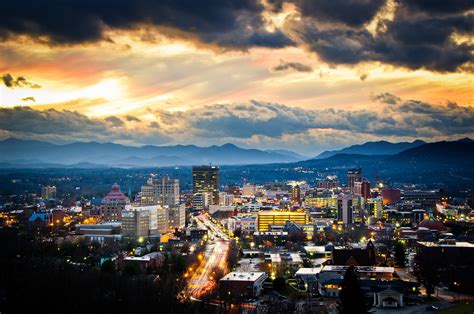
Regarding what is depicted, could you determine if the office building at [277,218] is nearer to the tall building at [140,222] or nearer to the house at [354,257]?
the tall building at [140,222]

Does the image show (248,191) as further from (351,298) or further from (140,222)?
(351,298)

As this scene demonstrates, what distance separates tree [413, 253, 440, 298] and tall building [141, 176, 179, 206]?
131 ft

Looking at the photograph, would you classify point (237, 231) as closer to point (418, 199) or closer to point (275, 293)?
point (275, 293)

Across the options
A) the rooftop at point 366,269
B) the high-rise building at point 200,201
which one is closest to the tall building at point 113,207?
the high-rise building at point 200,201

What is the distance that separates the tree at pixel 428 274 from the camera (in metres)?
28.6

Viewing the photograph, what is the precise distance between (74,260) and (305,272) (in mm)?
13036

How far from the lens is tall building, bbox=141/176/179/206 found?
69.4m

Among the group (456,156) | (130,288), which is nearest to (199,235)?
(130,288)

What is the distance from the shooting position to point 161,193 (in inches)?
2771

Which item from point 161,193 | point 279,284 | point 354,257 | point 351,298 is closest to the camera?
point 351,298

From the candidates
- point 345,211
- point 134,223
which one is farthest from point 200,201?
point 134,223

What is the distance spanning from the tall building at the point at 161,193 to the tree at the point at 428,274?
131 ft

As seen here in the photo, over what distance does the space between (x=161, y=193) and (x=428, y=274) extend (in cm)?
4514

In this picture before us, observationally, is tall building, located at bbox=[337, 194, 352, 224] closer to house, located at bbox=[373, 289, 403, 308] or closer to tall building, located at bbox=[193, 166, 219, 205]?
tall building, located at bbox=[193, 166, 219, 205]
